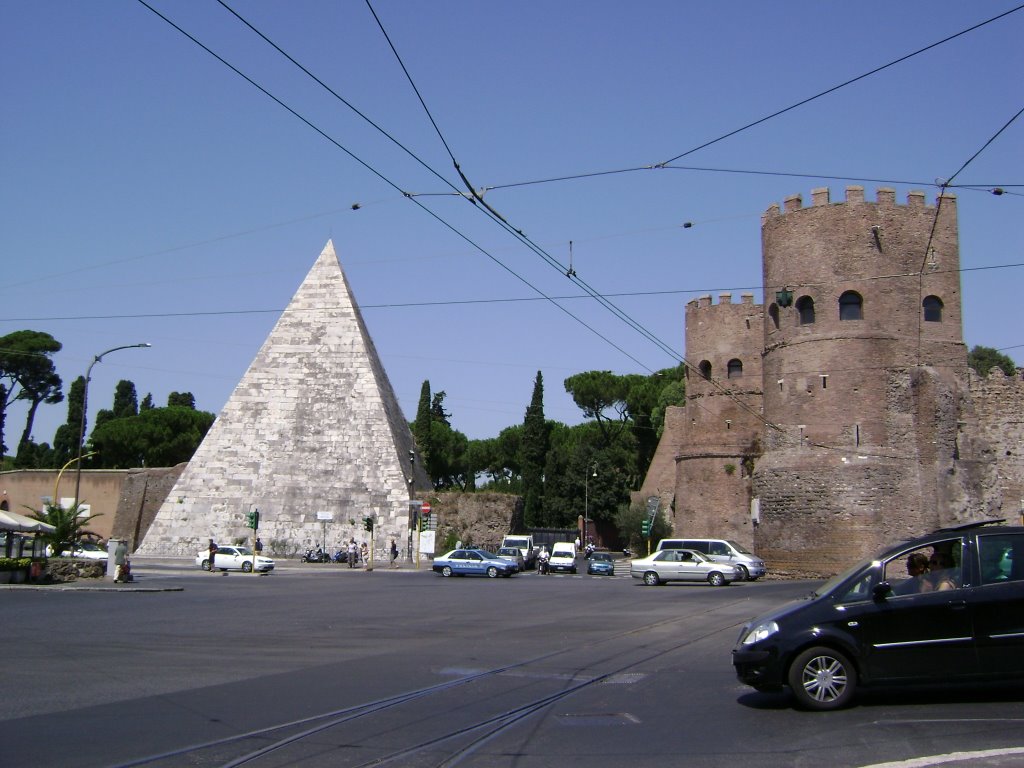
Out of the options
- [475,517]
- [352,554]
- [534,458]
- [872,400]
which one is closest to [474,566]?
[352,554]

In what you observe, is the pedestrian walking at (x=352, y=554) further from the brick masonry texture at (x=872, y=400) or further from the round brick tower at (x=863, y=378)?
the round brick tower at (x=863, y=378)

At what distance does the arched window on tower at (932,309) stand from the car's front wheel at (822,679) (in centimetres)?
2874

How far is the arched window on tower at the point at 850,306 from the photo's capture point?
3306 cm

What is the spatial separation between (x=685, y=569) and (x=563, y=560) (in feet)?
36.9

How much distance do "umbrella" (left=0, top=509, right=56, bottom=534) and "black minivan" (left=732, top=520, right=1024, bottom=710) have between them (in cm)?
2463

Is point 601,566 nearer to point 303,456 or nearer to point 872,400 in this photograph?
point 872,400

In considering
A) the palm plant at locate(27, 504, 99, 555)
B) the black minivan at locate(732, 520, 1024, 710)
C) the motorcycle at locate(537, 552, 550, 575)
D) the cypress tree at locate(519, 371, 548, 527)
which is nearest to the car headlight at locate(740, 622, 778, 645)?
the black minivan at locate(732, 520, 1024, 710)

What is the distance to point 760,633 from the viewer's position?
7582 millimetres

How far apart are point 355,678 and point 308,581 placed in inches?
791

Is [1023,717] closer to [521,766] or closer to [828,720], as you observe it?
[828,720]

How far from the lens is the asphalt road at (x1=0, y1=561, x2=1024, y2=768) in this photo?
20.0ft

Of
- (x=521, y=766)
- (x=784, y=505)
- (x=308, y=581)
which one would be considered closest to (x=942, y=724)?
(x=521, y=766)

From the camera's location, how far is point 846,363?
32.8m

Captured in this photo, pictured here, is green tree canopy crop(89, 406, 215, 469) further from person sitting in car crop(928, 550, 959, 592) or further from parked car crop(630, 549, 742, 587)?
person sitting in car crop(928, 550, 959, 592)
